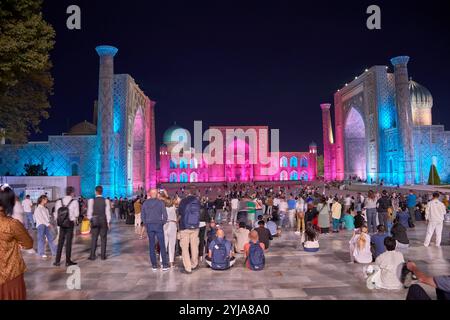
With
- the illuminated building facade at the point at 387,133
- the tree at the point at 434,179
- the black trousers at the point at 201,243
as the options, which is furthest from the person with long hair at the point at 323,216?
the tree at the point at 434,179

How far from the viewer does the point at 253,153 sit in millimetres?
54625

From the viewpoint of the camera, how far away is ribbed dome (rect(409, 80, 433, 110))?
40312mm

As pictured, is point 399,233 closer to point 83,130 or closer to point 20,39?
point 20,39

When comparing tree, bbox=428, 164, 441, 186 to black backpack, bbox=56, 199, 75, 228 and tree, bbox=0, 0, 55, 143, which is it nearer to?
tree, bbox=0, 0, 55, 143

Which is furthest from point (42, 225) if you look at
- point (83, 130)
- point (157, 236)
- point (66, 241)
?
point (83, 130)

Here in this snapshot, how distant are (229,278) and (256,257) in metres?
0.73

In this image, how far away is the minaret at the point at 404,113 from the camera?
97.3 ft

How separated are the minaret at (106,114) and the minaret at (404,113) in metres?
23.9

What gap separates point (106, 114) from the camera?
26312mm

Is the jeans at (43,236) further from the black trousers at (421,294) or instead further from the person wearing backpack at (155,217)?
the black trousers at (421,294)

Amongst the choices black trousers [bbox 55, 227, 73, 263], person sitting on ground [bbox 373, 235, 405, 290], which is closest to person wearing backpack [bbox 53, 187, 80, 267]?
black trousers [bbox 55, 227, 73, 263]
